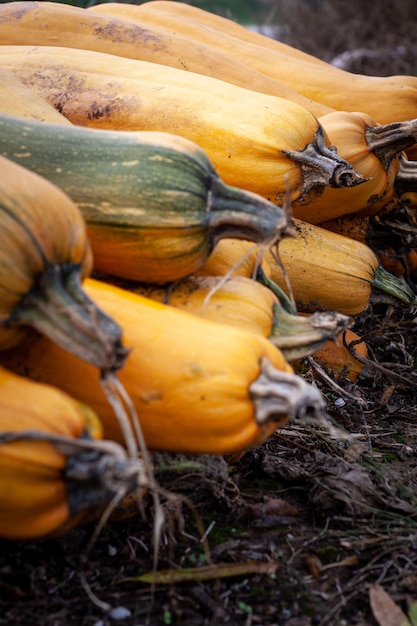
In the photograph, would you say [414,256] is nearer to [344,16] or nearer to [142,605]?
[142,605]

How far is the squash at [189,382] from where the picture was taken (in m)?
1.42

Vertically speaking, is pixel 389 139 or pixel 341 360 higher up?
pixel 389 139

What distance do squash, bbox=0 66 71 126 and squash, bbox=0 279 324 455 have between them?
78 cm

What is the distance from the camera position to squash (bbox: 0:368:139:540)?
1.20 metres

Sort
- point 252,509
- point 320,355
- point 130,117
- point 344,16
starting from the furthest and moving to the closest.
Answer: point 344,16, point 320,355, point 130,117, point 252,509

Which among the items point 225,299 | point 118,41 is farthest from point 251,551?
point 118,41

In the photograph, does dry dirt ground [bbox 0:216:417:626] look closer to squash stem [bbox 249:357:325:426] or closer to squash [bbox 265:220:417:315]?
squash stem [bbox 249:357:325:426]

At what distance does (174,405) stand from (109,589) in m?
0.41

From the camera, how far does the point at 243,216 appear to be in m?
1.67

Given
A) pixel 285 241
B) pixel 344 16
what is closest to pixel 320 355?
pixel 285 241

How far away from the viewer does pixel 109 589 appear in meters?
1.49

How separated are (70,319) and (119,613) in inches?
23.4

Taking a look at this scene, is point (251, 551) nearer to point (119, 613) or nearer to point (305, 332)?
point (119, 613)

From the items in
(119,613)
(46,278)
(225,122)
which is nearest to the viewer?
(46,278)
